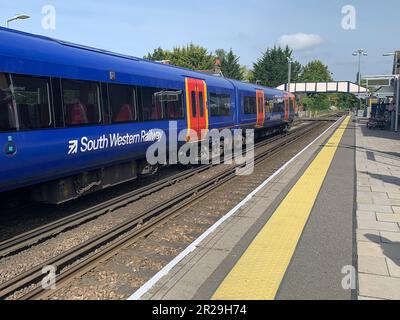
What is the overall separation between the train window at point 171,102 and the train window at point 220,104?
3.09m

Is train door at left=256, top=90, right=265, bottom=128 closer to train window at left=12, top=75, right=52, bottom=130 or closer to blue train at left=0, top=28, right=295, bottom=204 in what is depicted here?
blue train at left=0, top=28, right=295, bottom=204

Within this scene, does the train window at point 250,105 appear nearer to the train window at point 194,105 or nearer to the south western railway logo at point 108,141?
the train window at point 194,105

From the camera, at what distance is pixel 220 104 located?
16.6 meters

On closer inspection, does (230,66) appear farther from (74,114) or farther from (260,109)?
(74,114)

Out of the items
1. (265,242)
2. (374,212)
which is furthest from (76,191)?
(374,212)

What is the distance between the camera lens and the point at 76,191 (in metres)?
8.29

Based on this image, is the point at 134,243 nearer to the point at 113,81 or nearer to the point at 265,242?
the point at 265,242

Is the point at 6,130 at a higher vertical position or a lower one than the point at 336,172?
higher

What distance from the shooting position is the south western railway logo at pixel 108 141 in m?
7.63

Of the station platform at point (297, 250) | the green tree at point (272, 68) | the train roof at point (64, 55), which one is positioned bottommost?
the station platform at point (297, 250)

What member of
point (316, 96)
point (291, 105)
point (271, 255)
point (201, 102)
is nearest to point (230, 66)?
point (316, 96)

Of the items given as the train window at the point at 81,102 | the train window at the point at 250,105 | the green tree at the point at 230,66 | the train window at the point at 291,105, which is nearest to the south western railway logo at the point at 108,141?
the train window at the point at 81,102
